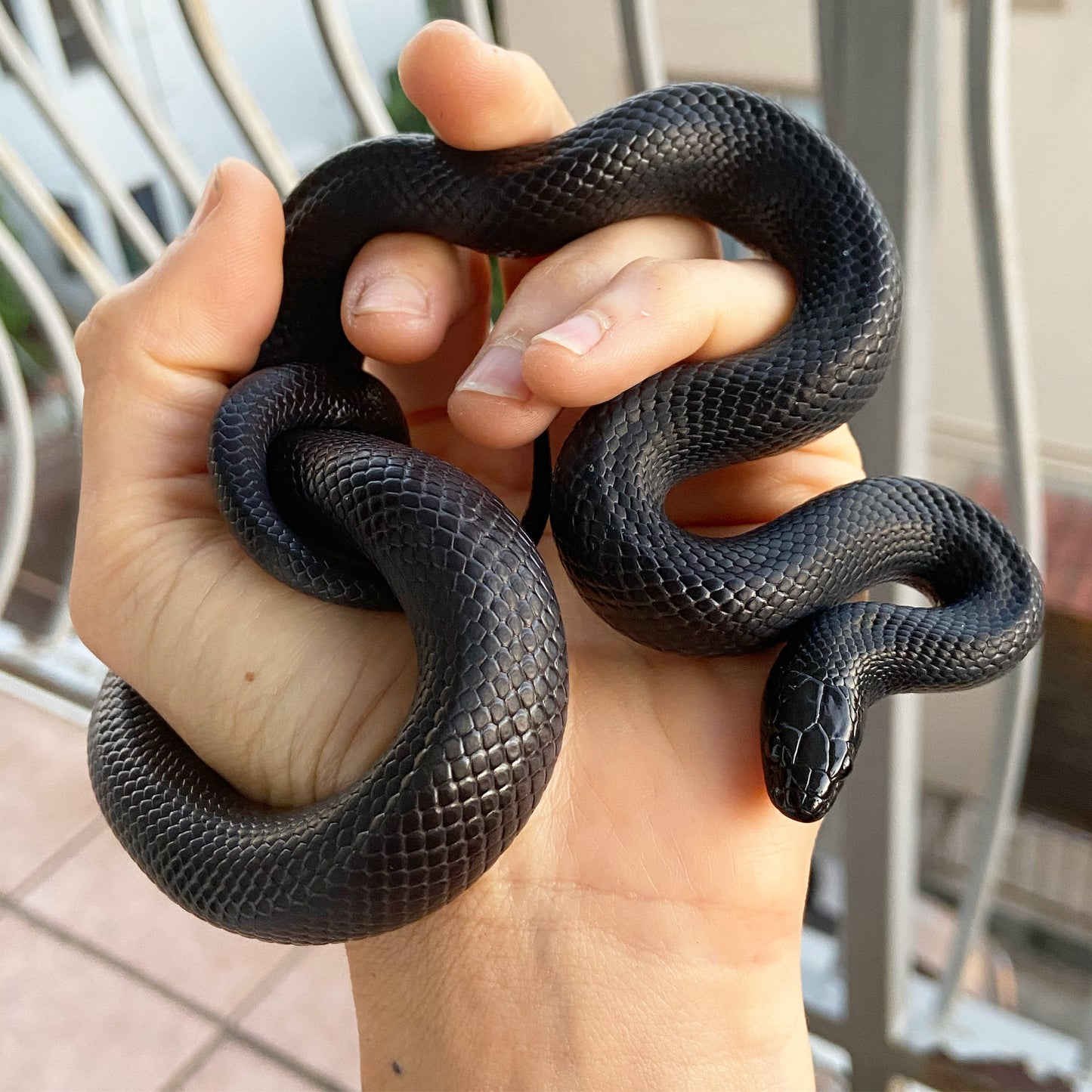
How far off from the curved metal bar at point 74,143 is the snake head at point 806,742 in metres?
1.35

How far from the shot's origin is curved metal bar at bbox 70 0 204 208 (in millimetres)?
1373

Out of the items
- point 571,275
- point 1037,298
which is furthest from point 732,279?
point 1037,298

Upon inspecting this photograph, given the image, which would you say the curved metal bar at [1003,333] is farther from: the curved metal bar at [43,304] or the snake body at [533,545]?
the curved metal bar at [43,304]

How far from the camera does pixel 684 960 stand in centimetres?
105

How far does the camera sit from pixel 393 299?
1074 mm

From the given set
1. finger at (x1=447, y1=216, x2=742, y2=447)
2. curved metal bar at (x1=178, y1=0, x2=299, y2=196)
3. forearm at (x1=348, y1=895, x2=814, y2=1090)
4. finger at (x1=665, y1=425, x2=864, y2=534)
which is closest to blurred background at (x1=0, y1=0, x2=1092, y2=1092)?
curved metal bar at (x1=178, y1=0, x2=299, y2=196)

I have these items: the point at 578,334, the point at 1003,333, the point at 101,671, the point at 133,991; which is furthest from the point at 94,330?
the point at 101,671

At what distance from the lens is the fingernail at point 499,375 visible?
990 millimetres

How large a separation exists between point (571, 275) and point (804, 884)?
75cm

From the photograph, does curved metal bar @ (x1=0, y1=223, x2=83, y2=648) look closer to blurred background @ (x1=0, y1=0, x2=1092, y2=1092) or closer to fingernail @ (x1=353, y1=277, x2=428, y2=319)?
blurred background @ (x1=0, y1=0, x2=1092, y2=1092)

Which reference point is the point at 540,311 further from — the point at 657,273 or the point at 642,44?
the point at 642,44

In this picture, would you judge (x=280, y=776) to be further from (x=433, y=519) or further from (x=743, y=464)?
(x=743, y=464)

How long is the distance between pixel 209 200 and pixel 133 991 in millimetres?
1569

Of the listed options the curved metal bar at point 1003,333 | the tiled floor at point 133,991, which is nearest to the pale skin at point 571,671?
the curved metal bar at point 1003,333
